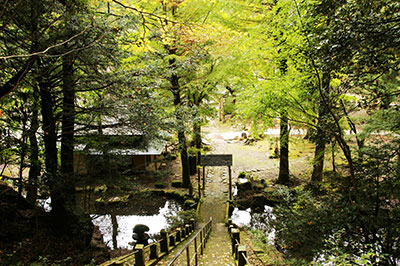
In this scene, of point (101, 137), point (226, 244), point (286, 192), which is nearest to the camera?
point (101, 137)

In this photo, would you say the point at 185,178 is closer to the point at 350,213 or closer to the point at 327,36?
the point at 350,213

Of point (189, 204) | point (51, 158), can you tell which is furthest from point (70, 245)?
point (189, 204)

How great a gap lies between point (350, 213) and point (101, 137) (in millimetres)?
6698

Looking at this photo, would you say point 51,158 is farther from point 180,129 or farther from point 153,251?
point 153,251

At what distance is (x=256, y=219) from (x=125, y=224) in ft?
21.2

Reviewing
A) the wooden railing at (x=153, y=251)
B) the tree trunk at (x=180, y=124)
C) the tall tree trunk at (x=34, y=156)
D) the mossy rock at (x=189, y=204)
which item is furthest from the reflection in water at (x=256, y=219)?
the tall tree trunk at (x=34, y=156)

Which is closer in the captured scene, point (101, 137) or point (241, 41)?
point (101, 137)

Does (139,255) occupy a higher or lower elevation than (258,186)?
higher

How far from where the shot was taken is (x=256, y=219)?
1045 centimetres

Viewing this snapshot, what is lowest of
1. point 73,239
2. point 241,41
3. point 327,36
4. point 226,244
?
point 226,244

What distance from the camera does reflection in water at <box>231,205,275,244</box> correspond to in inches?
362

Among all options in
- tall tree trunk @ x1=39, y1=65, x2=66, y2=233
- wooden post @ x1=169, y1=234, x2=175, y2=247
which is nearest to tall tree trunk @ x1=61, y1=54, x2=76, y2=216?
tall tree trunk @ x1=39, y1=65, x2=66, y2=233

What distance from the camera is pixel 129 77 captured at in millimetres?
5496

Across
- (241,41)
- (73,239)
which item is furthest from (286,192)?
(73,239)
